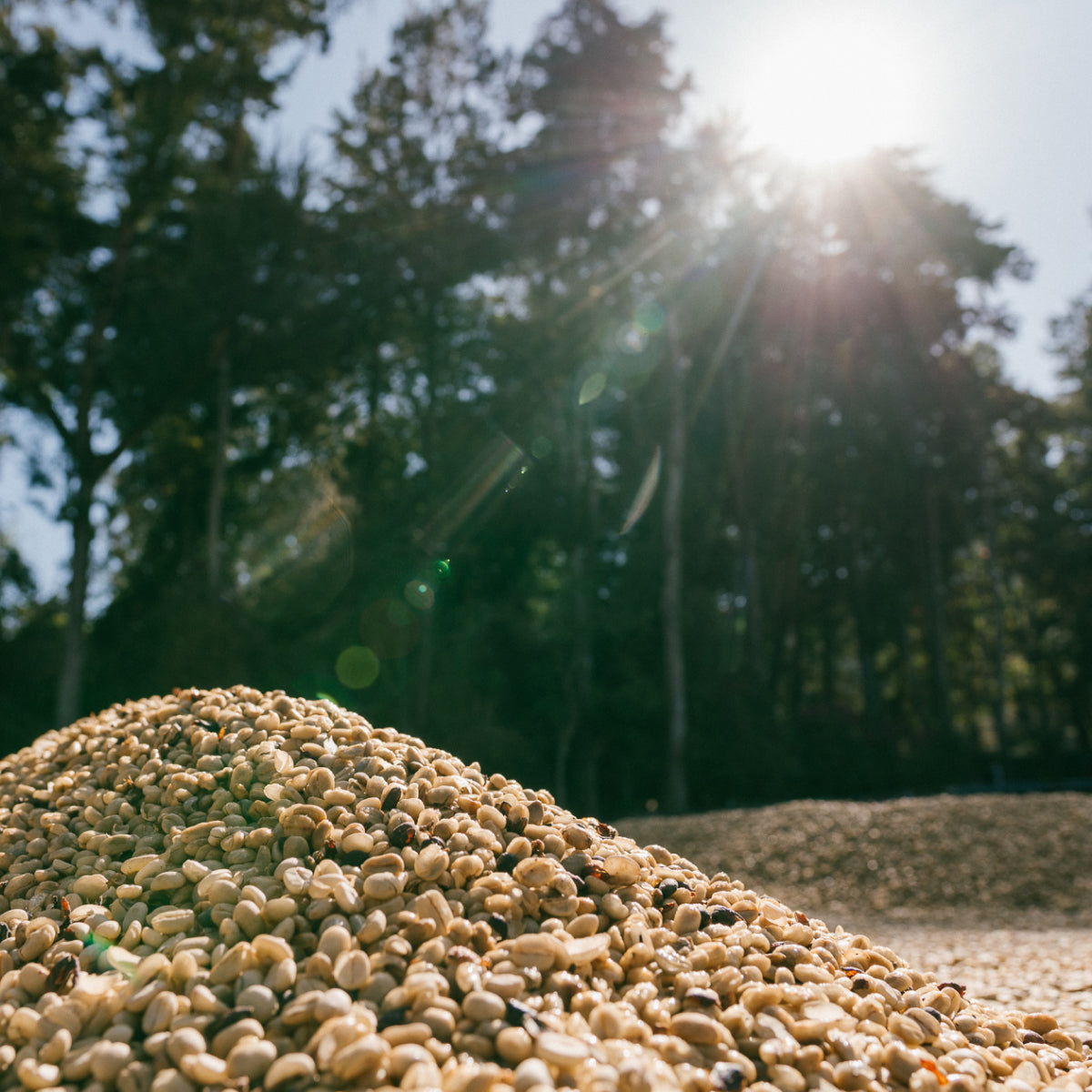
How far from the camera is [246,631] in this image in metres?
8.50

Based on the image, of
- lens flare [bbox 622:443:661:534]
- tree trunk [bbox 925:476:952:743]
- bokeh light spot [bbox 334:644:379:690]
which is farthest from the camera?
tree trunk [bbox 925:476:952:743]

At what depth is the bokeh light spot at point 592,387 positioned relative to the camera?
38.2 ft

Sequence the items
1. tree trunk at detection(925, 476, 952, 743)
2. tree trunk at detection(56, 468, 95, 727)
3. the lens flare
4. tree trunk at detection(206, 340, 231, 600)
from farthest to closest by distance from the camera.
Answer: tree trunk at detection(925, 476, 952, 743) < the lens flare < tree trunk at detection(206, 340, 231, 600) < tree trunk at detection(56, 468, 95, 727)

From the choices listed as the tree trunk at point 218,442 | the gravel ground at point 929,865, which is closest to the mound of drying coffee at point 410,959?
the gravel ground at point 929,865

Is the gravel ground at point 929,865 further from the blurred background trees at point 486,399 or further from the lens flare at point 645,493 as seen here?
the lens flare at point 645,493

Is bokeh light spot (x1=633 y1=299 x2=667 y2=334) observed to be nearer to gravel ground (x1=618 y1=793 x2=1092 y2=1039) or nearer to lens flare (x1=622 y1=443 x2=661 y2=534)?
lens flare (x1=622 y1=443 x2=661 y2=534)

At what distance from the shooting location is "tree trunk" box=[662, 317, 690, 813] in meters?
10.5

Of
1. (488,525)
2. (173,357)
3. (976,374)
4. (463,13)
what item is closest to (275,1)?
(463,13)

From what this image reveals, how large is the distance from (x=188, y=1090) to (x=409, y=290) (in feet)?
33.5

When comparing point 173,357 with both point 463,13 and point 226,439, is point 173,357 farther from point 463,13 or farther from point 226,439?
point 463,13

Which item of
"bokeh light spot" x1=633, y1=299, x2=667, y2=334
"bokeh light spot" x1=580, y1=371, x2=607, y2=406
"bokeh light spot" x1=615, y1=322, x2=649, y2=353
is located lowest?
"bokeh light spot" x1=580, y1=371, x2=607, y2=406

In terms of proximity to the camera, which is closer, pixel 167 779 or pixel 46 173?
pixel 167 779

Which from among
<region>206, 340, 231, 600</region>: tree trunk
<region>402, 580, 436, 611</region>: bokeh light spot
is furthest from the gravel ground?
<region>206, 340, 231, 600</region>: tree trunk

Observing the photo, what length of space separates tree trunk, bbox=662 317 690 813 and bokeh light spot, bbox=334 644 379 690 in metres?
4.03
